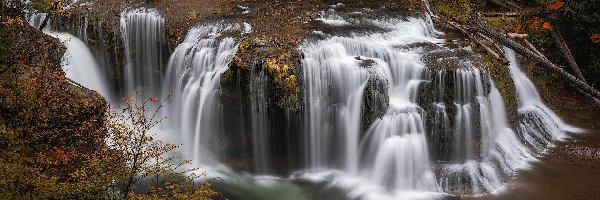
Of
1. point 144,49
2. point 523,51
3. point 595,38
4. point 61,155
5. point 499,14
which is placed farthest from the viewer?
point 499,14

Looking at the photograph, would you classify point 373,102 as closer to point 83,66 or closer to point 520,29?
point 520,29

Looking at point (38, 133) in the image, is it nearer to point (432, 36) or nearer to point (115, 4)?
point (115, 4)

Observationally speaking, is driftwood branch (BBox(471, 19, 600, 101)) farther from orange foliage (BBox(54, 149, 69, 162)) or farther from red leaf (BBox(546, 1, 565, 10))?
orange foliage (BBox(54, 149, 69, 162))

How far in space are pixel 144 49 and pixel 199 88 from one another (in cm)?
333

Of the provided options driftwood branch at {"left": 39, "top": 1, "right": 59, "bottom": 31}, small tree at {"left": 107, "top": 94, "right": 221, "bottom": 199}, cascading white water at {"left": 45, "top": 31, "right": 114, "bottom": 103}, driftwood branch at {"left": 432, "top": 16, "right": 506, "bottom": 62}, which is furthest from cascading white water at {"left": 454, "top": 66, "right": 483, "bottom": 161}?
driftwood branch at {"left": 39, "top": 1, "right": 59, "bottom": 31}

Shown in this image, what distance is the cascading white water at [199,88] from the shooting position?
13367 mm

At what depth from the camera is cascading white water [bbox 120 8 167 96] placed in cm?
1563

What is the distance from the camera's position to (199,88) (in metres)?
13.5

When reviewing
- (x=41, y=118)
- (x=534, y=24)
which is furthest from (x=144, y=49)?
(x=534, y=24)

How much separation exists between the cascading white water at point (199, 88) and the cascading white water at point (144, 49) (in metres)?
0.94

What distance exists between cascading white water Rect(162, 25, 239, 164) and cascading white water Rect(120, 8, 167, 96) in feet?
3.07

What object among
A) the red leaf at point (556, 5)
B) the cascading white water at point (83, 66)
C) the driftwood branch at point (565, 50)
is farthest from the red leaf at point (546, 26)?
the cascading white water at point (83, 66)

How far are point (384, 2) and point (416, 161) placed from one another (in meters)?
6.64

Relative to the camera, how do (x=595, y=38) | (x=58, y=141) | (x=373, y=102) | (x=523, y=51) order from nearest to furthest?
(x=58, y=141) < (x=373, y=102) < (x=523, y=51) < (x=595, y=38)
